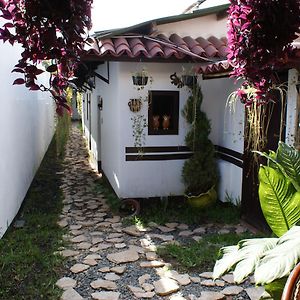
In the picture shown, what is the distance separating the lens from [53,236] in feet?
18.6

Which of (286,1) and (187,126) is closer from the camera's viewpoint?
(286,1)

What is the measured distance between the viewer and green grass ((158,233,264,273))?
466 cm

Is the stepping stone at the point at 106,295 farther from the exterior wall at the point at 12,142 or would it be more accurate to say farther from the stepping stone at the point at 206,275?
the exterior wall at the point at 12,142

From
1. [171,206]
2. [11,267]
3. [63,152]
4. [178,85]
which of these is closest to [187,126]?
[178,85]

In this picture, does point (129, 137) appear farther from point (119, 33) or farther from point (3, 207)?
point (3, 207)

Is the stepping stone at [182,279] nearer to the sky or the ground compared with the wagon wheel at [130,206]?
nearer to the ground

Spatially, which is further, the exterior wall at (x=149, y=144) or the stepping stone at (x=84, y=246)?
the exterior wall at (x=149, y=144)

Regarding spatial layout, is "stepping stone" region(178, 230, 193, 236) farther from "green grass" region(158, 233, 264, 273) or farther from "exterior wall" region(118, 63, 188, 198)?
"exterior wall" region(118, 63, 188, 198)

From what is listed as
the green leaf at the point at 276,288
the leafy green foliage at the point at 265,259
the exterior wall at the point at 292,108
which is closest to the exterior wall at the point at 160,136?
the exterior wall at the point at 292,108

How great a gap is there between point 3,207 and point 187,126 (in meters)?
3.75

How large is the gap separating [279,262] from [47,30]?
1.84 metres

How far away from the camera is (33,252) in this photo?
480cm

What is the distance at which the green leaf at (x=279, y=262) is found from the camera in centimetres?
226

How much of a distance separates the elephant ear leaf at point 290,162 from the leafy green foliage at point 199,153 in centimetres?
380
